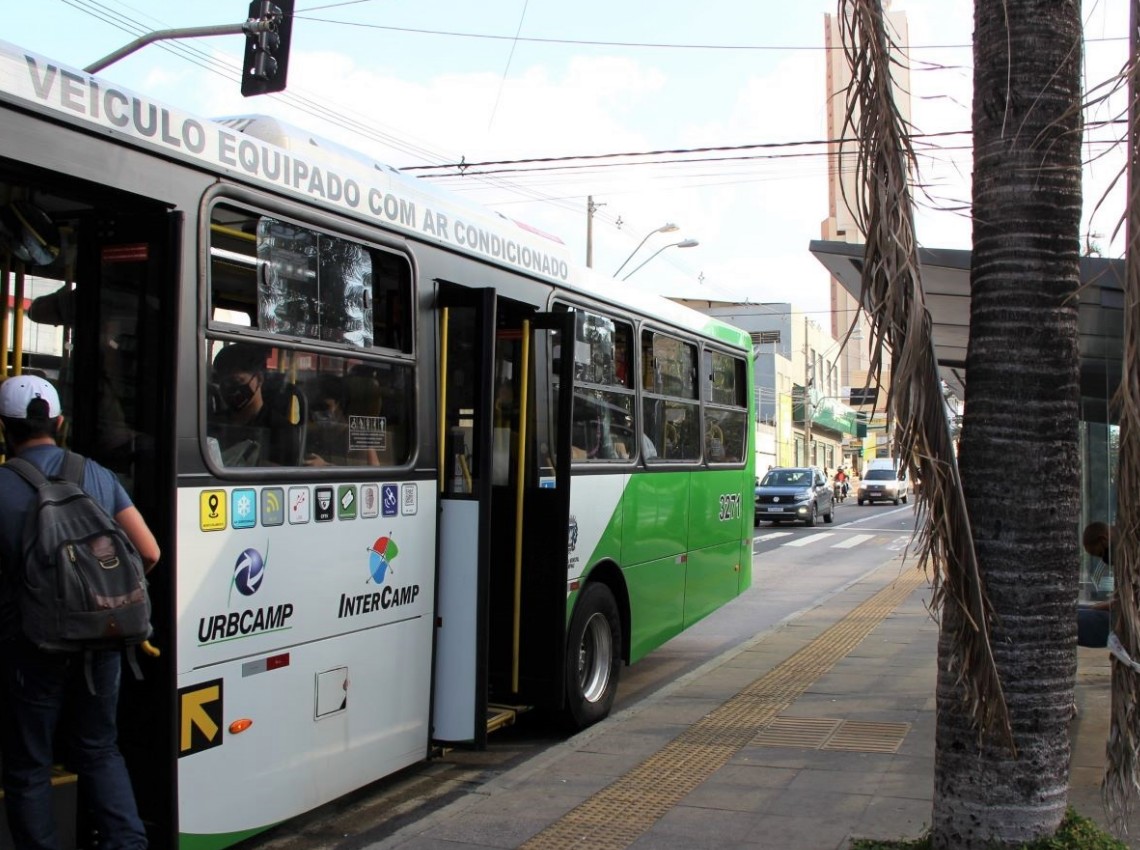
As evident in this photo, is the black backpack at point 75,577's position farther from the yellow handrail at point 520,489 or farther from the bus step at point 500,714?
the yellow handrail at point 520,489

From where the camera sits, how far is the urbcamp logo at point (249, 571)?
4.43m

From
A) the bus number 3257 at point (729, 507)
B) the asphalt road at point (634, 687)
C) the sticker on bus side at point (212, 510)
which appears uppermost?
the sticker on bus side at point (212, 510)

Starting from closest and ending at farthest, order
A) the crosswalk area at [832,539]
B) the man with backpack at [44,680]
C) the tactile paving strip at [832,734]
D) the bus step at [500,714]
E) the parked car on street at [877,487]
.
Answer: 1. the man with backpack at [44,680]
2. the bus step at [500,714]
3. the tactile paving strip at [832,734]
4. the crosswalk area at [832,539]
5. the parked car on street at [877,487]

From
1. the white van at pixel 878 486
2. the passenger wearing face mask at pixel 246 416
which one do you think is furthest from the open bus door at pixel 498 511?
the white van at pixel 878 486

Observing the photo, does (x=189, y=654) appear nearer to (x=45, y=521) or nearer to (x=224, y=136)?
(x=45, y=521)

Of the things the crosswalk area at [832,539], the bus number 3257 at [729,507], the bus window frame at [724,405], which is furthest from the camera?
the crosswalk area at [832,539]

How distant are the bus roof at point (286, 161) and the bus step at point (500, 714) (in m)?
2.67

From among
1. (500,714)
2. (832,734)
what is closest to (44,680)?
(500,714)

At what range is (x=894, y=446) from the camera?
3.60 metres

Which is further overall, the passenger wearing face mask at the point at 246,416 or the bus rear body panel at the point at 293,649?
the passenger wearing face mask at the point at 246,416

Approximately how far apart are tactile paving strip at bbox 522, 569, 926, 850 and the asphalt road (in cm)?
82

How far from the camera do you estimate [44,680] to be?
12.5 ft

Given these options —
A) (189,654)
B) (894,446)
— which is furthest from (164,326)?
(894,446)

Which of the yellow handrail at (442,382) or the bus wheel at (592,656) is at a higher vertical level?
the yellow handrail at (442,382)
